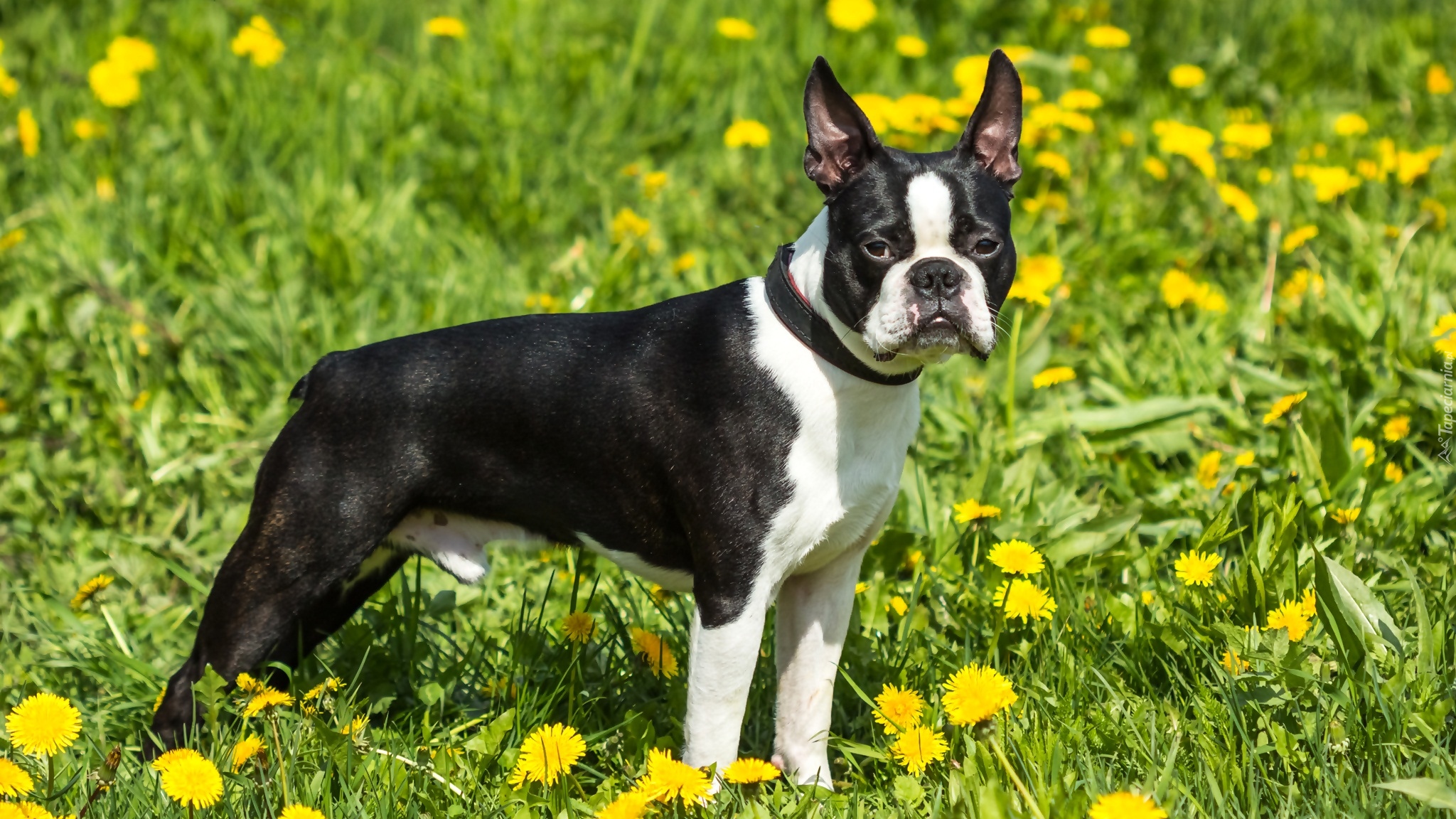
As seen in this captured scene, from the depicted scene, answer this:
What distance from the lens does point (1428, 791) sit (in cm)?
255

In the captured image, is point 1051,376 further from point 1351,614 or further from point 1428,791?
point 1428,791

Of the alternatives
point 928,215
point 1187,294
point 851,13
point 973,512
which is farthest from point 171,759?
point 851,13

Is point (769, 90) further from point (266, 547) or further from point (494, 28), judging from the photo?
point (266, 547)

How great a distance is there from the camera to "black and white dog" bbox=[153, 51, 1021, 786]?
9.82 feet

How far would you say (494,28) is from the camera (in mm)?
7086

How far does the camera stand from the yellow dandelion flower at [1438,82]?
6652mm

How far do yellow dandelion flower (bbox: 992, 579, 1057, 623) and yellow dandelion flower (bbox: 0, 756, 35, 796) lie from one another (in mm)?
2037

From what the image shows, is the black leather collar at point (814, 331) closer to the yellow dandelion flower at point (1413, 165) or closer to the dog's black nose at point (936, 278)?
the dog's black nose at point (936, 278)

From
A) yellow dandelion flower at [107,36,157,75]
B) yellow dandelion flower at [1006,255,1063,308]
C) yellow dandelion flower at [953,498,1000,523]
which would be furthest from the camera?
yellow dandelion flower at [107,36,157,75]

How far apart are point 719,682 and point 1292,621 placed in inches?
47.5

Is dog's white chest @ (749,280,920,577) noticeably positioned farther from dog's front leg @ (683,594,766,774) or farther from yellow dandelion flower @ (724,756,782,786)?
yellow dandelion flower @ (724,756,782,786)

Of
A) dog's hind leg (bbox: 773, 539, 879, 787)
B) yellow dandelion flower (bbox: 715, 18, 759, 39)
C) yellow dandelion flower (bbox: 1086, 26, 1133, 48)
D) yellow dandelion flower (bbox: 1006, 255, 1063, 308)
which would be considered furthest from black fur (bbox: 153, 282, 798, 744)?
yellow dandelion flower (bbox: 1086, 26, 1133, 48)

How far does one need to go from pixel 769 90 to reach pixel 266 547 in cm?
410

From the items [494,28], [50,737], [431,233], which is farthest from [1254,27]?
[50,737]
